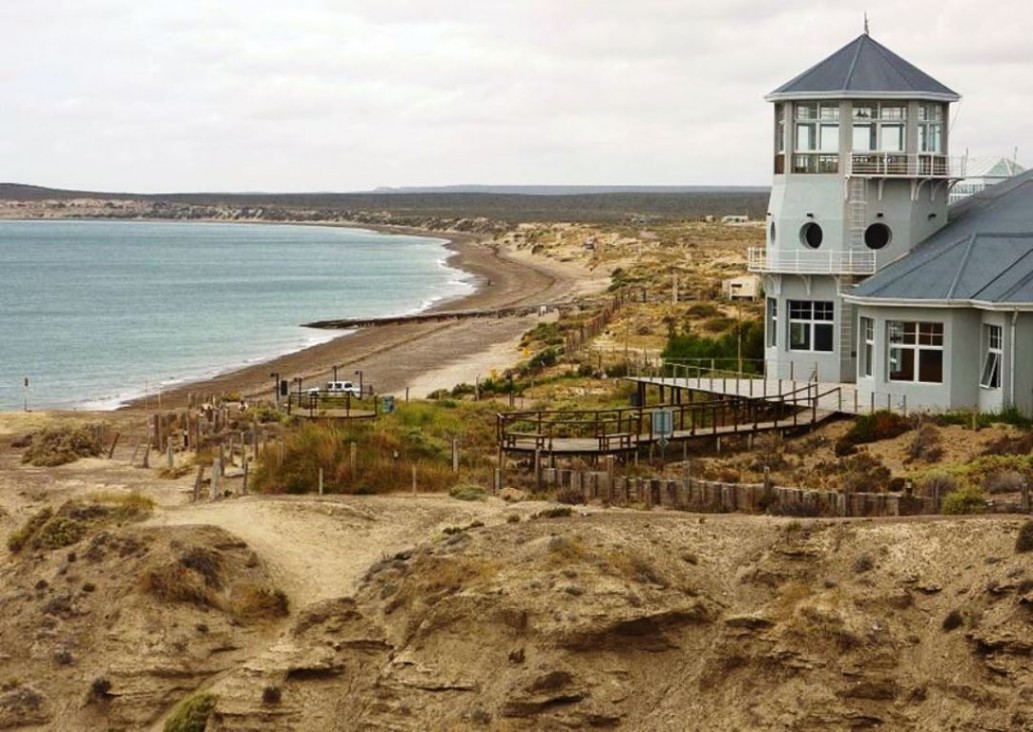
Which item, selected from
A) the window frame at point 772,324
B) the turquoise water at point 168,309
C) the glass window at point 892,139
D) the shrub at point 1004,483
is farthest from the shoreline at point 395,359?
the shrub at point 1004,483

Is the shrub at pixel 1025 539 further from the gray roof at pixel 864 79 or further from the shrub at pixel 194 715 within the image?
the gray roof at pixel 864 79

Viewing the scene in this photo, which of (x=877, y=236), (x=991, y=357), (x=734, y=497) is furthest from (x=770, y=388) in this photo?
(x=734, y=497)

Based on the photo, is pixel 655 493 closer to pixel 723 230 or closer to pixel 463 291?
pixel 463 291

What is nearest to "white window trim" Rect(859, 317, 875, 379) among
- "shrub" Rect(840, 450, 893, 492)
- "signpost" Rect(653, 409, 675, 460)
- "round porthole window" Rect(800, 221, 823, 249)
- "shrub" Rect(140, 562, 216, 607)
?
"round porthole window" Rect(800, 221, 823, 249)

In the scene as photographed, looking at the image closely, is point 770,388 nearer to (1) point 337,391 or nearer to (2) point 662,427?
(2) point 662,427

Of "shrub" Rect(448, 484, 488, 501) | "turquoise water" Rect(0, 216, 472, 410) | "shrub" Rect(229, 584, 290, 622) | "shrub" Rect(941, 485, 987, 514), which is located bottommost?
"turquoise water" Rect(0, 216, 472, 410)

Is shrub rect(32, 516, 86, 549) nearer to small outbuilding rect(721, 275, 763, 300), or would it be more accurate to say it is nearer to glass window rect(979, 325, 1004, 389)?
glass window rect(979, 325, 1004, 389)
